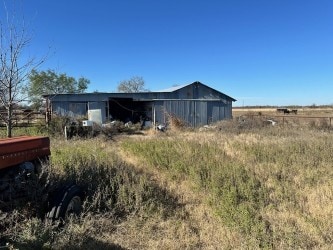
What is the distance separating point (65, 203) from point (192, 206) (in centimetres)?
233

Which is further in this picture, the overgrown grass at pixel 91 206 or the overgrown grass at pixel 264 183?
the overgrown grass at pixel 264 183

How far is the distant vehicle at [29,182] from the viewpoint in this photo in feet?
14.6

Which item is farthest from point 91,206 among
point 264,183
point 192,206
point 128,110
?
point 128,110

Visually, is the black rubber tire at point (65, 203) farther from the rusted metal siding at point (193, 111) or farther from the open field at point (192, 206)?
the rusted metal siding at point (193, 111)

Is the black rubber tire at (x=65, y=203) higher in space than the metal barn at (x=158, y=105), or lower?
lower

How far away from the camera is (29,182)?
479cm

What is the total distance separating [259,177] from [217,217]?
2561 mm

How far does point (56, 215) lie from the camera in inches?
185

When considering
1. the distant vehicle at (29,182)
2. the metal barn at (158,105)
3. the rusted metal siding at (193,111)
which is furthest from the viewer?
the rusted metal siding at (193,111)

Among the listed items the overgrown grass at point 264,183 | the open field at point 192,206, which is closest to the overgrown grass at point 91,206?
the open field at point 192,206

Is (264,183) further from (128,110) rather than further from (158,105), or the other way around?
(128,110)

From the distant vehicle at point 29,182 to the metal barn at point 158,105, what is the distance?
1959 cm

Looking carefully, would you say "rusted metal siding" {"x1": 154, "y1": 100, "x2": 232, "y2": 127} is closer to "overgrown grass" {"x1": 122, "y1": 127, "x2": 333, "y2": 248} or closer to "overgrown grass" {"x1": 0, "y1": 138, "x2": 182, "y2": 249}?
"overgrown grass" {"x1": 122, "y1": 127, "x2": 333, "y2": 248}

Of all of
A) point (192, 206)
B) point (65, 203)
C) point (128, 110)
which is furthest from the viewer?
point (128, 110)
